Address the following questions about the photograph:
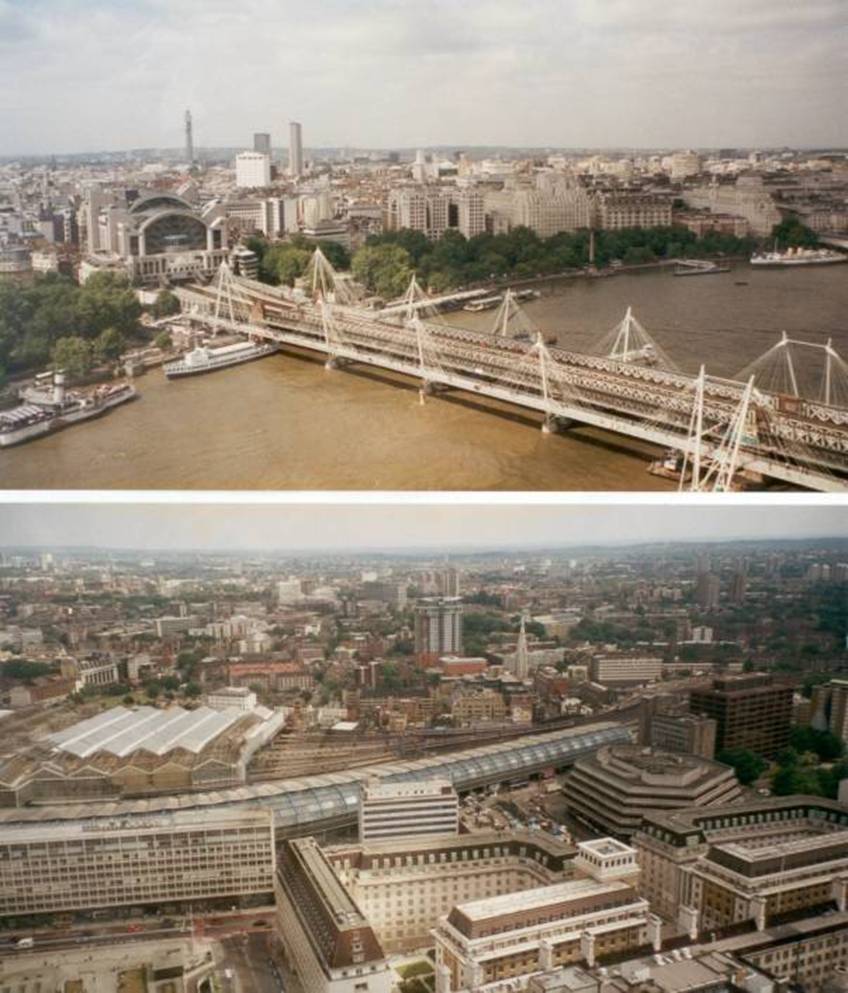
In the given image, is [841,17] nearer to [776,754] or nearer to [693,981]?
[776,754]

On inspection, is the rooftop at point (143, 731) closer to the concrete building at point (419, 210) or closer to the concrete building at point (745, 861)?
the concrete building at point (745, 861)

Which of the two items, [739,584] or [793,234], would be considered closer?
[793,234]

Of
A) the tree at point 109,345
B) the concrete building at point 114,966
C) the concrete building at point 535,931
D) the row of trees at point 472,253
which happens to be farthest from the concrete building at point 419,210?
the concrete building at point 114,966

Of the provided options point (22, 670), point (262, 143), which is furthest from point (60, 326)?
point (22, 670)

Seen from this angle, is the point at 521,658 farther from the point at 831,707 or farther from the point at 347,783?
the point at 831,707

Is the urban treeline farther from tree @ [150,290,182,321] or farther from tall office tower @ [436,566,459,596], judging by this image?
tall office tower @ [436,566,459,596]

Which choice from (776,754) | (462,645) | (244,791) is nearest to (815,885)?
(776,754)

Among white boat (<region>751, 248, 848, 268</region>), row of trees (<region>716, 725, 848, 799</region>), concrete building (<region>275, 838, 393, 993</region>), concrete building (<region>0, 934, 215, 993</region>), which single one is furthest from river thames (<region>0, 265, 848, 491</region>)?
concrete building (<region>0, 934, 215, 993</region>)
